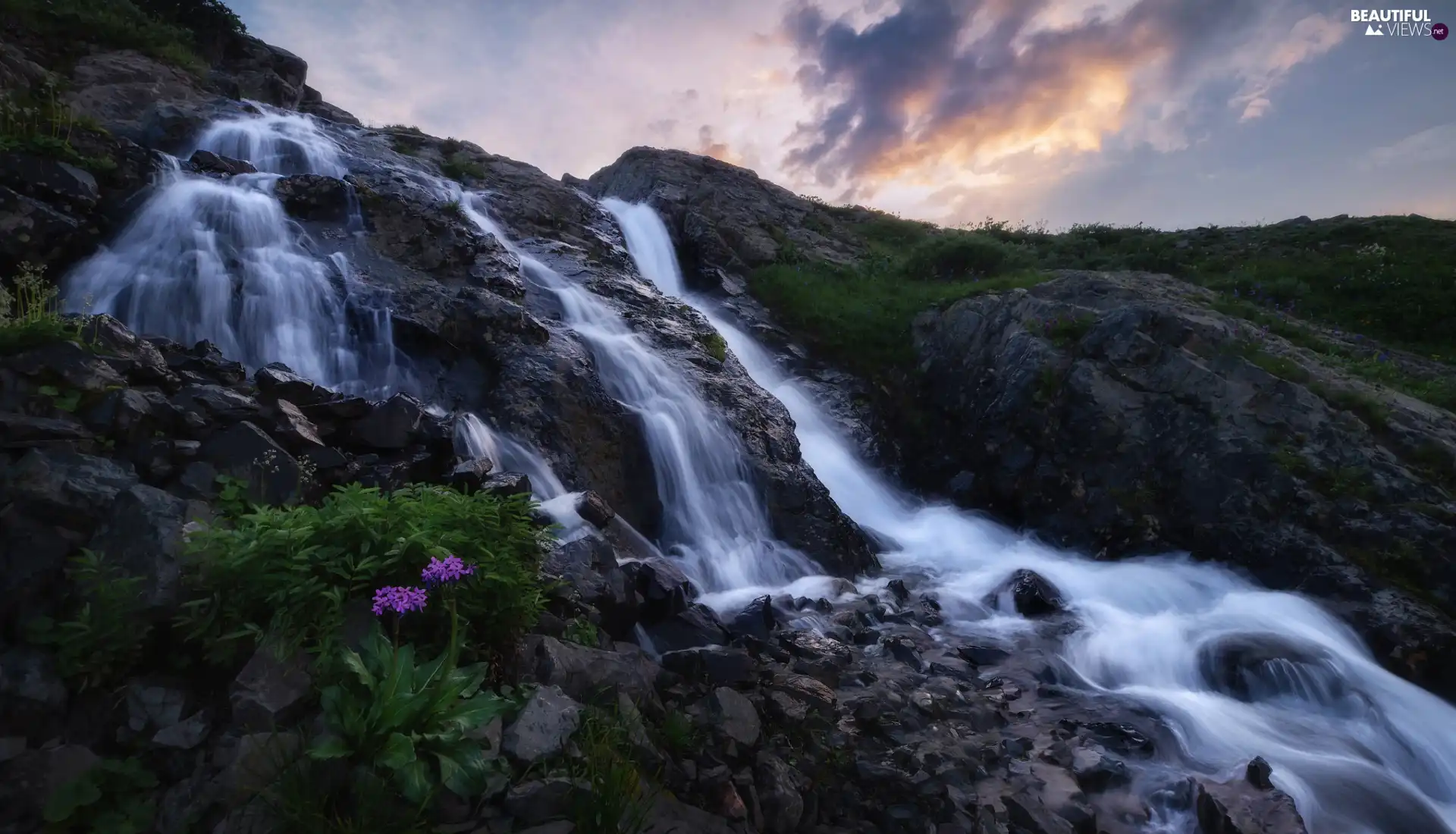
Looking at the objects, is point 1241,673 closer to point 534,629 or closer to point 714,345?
point 534,629

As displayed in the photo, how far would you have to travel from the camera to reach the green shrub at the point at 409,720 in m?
3.36

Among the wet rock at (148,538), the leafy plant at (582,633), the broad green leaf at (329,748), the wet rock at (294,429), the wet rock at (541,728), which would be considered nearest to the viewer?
the broad green leaf at (329,748)

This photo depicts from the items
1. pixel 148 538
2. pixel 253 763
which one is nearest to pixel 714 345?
pixel 148 538

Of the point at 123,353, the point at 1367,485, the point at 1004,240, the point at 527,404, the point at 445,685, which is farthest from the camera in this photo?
the point at 1004,240

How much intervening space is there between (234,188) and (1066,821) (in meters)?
13.6

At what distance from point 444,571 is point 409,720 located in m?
0.73

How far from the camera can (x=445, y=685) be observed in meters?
3.69

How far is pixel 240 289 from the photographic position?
9.88 metres

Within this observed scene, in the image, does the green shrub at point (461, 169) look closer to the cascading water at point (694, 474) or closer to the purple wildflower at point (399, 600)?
the cascading water at point (694, 474)

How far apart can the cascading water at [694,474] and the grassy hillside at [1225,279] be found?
727 cm

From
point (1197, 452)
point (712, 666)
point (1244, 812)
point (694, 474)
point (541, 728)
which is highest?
point (694, 474)

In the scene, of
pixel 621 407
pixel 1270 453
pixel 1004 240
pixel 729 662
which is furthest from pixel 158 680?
pixel 1004 240

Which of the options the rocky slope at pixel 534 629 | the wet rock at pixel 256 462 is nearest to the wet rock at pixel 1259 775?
the rocky slope at pixel 534 629

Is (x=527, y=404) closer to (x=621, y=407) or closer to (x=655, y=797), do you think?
(x=621, y=407)
